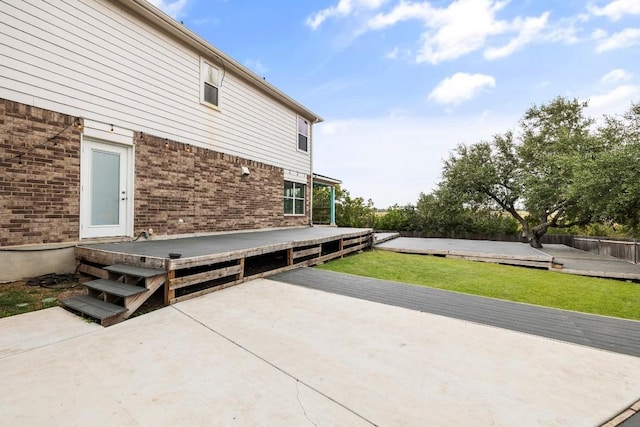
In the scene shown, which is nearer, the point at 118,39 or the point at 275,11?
the point at 118,39

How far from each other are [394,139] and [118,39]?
1519 cm

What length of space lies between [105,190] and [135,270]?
291cm

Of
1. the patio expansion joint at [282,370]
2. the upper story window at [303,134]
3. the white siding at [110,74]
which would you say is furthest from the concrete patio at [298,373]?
the upper story window at [303,134]

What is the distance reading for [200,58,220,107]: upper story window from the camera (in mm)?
7727

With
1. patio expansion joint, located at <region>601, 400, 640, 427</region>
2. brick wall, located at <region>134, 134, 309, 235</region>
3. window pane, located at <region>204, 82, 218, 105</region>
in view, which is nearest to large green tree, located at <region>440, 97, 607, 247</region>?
brick wall, located at <region>134, 134, 309, 235</region>

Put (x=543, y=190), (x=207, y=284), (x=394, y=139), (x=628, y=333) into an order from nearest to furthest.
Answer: (x=628, y=333) < (x=207, y=284) < (x=543, y=190) < (x=394, y=139)

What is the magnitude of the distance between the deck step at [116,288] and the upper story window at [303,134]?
9.21 meters

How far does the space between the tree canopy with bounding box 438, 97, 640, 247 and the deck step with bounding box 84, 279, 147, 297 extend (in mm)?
10709

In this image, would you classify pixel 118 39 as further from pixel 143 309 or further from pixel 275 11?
pixel 275 11

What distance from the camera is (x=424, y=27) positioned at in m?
11.4

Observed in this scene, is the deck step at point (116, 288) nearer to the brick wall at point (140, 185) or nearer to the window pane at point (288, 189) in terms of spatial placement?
the brick wall at point (140, 185)

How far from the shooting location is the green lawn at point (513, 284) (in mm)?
4668

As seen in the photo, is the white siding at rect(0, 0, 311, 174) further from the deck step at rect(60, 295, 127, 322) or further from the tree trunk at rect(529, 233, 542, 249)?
the tree trunk at rect(529, 233, 542, 249)

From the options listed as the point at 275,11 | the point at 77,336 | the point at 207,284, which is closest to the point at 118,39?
the point at 207,284
